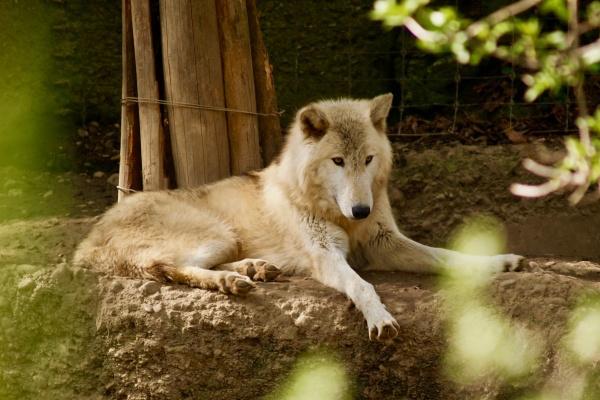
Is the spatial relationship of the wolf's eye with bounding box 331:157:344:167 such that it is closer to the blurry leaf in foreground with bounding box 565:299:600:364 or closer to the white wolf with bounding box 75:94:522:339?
the white wolf with bounding box 75:94:522:339

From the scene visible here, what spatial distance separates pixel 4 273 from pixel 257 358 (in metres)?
1.68

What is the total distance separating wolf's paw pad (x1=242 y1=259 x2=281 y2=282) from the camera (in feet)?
15.6

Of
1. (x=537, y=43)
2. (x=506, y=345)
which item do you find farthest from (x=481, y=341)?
(x=537, y=43)

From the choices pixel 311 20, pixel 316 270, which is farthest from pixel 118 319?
pixel 311 20

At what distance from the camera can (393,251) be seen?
5.13 metres

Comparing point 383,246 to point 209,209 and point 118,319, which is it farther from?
point 118,319

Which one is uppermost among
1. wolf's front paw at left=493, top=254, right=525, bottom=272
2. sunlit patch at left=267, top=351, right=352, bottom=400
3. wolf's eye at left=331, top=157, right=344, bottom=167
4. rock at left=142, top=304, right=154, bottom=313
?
wolf's eye at left=331, top=157, right=344, bottom=167

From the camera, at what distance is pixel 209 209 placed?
17.3 feet

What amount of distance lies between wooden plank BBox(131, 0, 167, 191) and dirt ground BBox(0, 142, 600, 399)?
68 centimetres

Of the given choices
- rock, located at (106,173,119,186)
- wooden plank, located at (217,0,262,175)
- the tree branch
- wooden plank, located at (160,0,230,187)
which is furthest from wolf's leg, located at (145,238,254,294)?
the tree branch

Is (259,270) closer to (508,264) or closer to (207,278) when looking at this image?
(207,278)

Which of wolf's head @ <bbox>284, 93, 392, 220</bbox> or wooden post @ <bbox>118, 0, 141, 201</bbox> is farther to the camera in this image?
wooden post @ <bbox>118, 0, 141, 201</bbox>

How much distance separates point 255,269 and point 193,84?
4.80ft

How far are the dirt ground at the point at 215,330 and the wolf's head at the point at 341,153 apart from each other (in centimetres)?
58
